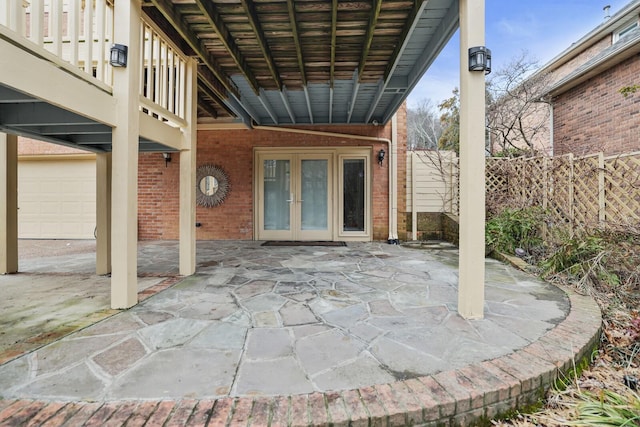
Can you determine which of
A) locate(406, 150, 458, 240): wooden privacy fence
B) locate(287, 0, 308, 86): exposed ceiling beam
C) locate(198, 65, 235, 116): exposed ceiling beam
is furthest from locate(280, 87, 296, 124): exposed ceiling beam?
locate(406, 150, 458, 240): wooden privacy fence

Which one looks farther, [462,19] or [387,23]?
[387,23]

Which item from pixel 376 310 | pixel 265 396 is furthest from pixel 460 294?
pixel 265 396

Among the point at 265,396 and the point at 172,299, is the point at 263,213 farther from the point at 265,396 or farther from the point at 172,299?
the point at 265,396

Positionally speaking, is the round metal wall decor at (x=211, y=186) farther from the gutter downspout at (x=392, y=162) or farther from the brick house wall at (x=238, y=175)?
the gutter downspout at (x=392, y=162)

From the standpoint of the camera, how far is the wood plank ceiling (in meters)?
2.79

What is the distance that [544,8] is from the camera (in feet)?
36.3

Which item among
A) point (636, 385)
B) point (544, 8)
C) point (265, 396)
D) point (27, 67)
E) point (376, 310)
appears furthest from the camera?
point (544, 8)

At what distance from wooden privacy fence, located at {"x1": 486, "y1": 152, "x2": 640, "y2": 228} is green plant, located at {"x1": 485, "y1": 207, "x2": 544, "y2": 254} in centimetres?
21

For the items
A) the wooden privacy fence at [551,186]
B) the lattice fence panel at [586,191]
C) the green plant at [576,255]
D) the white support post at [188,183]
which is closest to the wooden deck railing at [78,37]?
the white support post at [188,183]

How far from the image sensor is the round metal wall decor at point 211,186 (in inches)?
259

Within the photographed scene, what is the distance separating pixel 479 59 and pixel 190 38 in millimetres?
2822

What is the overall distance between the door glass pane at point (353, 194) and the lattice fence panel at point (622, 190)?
399 cm

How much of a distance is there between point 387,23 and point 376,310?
2.92 metres

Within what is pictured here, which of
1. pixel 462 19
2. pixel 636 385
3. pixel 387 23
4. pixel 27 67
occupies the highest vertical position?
pixel 387 23
